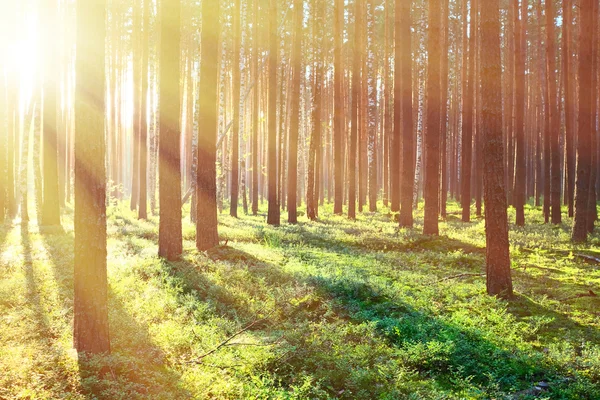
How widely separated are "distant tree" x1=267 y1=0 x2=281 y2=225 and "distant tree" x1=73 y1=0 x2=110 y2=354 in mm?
13437

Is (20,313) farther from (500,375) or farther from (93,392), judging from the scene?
(500,375)

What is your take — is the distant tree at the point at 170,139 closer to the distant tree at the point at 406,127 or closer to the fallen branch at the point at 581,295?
the fallen branch at the point at 581,295

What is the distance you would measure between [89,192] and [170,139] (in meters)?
6.56

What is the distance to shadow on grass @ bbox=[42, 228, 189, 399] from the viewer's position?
18.1 ft

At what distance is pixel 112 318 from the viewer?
8086mm

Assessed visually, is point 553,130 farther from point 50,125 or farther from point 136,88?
point 136,88

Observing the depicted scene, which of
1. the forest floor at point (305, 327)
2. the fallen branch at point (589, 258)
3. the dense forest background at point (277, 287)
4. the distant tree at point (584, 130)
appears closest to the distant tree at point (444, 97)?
the dense forest background at point (277, 287)

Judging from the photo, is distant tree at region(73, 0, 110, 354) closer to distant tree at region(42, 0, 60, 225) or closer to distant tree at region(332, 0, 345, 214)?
distant tree at region(42, 0, 60, 225)

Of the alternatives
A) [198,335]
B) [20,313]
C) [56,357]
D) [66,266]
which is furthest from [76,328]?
[66,266]

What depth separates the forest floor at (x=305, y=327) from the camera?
5793mm

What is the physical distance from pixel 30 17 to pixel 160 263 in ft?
66.0

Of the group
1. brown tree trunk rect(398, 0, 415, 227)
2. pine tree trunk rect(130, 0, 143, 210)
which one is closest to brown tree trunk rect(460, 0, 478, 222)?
brown tree trunk rect(398, 0, 415, 227)

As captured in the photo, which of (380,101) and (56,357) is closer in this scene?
(56,357)

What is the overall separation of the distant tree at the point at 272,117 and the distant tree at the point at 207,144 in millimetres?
6229
